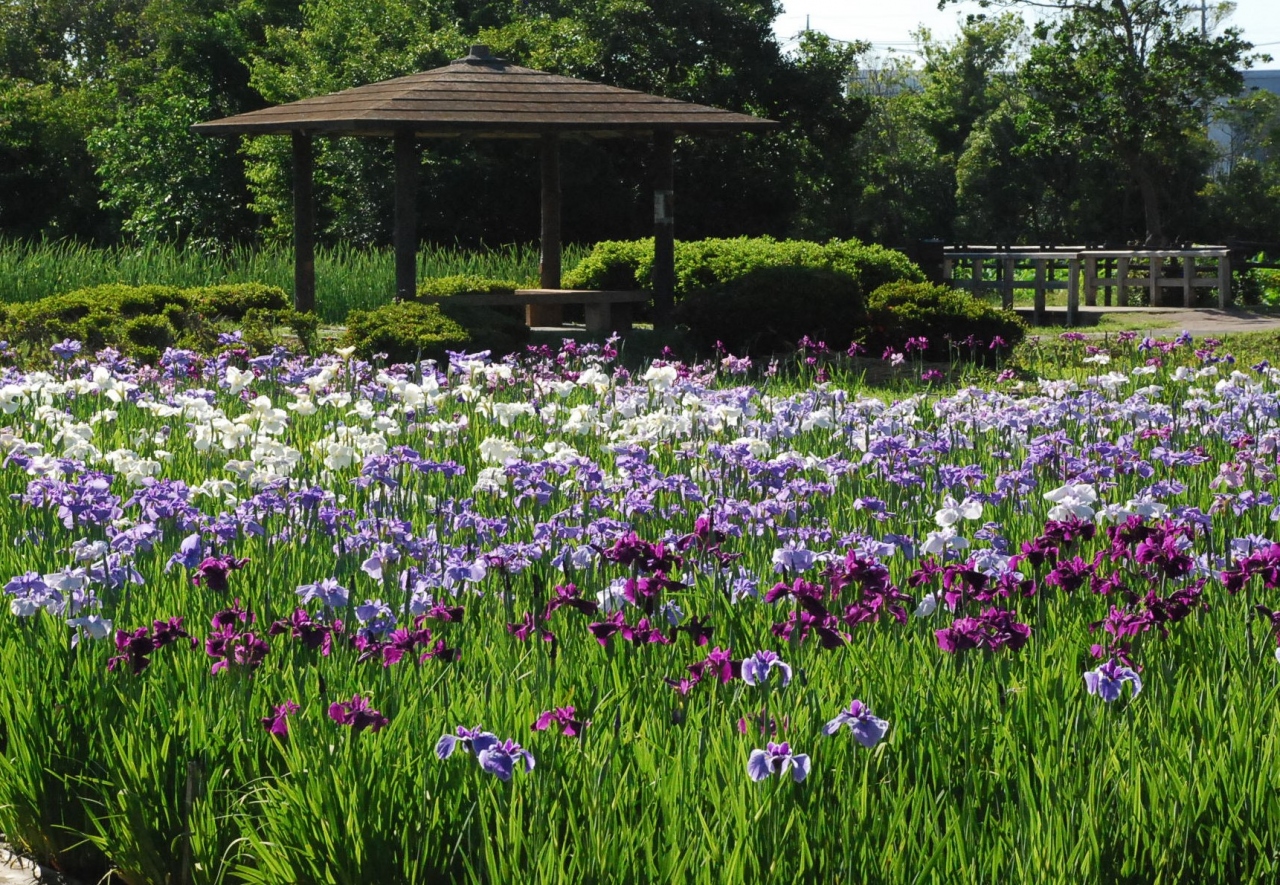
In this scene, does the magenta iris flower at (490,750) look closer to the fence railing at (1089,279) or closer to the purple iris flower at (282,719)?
the purple iris flower at (282,719)

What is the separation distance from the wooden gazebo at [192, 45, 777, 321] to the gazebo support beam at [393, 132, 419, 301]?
0.01 m

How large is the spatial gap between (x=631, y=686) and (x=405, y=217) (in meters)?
12.4

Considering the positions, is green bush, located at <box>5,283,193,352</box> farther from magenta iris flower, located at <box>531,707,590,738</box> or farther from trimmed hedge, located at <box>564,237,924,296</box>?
magenta iris flower, located at <box>531,707,590,738</box>

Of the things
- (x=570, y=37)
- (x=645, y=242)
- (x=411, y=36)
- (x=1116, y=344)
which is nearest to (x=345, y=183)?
(x=411, y=36)

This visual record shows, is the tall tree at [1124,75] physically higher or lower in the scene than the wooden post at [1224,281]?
higher

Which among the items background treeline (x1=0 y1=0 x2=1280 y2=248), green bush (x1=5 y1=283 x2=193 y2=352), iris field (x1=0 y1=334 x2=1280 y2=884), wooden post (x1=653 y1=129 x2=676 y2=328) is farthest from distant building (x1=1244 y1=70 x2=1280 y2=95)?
iris field (x1=0 y1=334 x2=1280 y2=884)

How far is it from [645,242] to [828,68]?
41.4ft

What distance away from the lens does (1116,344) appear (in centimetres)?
1287

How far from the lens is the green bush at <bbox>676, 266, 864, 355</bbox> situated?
14031 millimetres

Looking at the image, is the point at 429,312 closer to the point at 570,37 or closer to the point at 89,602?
the point at 89,602

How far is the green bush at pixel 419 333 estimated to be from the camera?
478 inches

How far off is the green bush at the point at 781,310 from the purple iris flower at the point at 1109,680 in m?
11.1

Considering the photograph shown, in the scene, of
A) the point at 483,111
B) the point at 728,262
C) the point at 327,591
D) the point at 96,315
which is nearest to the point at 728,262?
the point at 728,262

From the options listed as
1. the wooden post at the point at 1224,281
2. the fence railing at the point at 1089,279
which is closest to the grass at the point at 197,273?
the fence railing at the point at 1089,279
